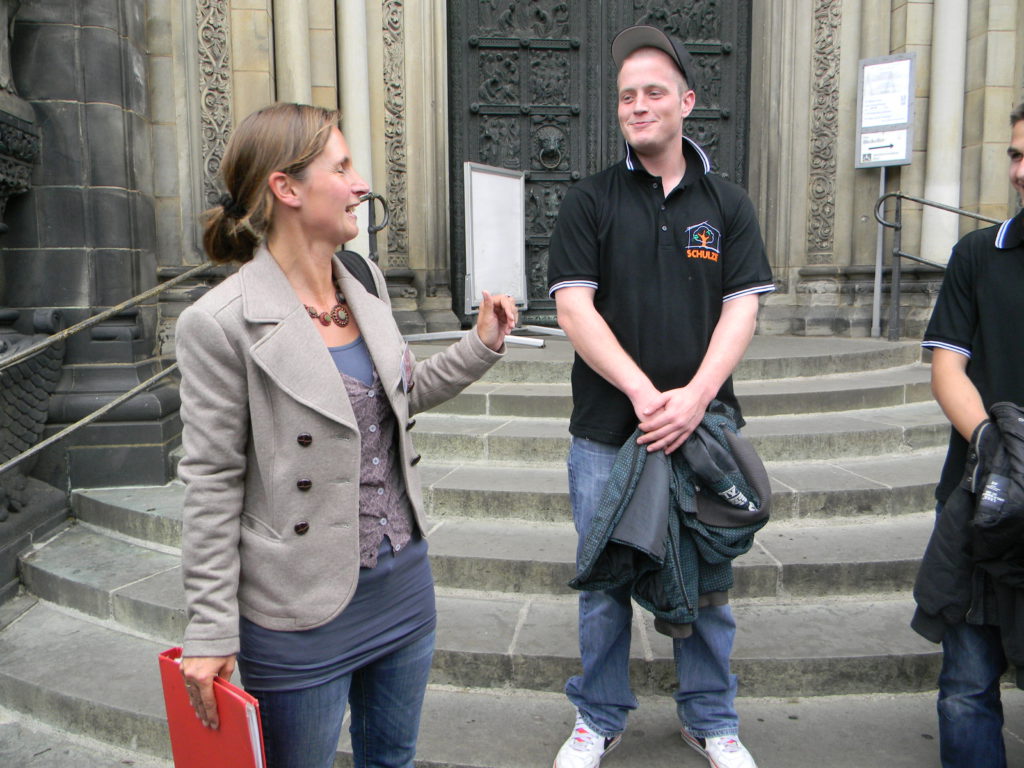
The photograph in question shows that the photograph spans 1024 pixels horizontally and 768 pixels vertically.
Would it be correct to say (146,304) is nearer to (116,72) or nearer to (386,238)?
(116,72)

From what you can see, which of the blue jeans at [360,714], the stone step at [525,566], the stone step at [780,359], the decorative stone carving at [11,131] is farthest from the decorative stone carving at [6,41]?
the blue jeans at [360,714]

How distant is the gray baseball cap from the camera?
2.27 meters

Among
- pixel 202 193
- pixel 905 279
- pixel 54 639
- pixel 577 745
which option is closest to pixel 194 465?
pixel 577 745

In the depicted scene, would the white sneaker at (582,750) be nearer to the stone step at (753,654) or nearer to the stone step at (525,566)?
the stone step at (753,654)

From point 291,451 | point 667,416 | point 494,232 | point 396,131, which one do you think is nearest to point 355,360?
point 291,451

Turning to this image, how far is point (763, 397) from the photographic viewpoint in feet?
16.3

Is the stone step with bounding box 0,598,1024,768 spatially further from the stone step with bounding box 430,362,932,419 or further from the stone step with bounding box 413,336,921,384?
the stone step with bounding box 413,336,921,384

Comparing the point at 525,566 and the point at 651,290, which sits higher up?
the point at 651,290

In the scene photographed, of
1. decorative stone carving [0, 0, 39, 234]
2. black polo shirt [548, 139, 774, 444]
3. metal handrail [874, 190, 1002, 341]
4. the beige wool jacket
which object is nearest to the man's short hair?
black polo shirt [548, 139, 774, 444]

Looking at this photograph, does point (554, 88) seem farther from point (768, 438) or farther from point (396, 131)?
point (768, 438)

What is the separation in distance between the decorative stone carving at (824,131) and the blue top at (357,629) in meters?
6.65

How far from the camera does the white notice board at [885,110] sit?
6891 mm

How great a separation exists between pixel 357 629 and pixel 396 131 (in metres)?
6.10

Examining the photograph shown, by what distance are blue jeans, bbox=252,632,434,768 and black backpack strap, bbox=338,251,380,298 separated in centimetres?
73
